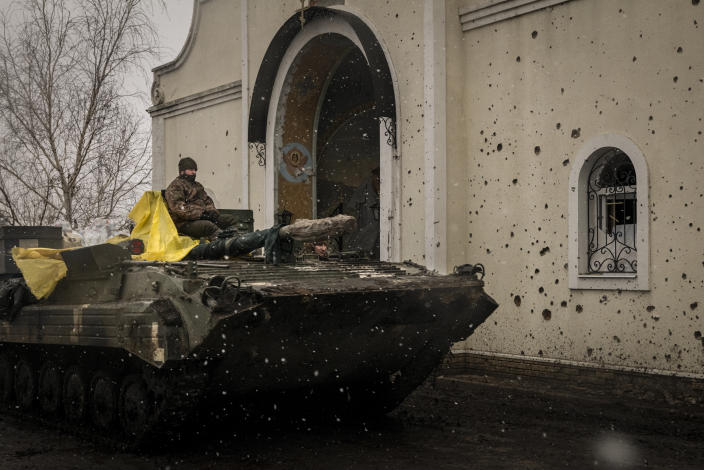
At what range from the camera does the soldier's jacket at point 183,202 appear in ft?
26.2

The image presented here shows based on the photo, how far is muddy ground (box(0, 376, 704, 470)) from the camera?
599 cm

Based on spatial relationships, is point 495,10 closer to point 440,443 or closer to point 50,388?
point 440,443

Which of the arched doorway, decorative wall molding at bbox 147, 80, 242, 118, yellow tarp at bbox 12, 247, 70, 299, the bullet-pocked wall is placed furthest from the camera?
decorative wall molding at bbox 147, 80, 242, 118

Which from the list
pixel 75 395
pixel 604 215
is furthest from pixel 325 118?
pixel 75 395

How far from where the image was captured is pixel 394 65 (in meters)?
11.2

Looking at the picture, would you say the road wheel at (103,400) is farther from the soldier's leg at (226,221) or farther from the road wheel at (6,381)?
the soldier's leg at (226,221)

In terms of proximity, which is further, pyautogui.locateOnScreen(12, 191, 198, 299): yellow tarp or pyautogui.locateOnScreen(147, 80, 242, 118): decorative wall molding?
pyautogui.locateOnScreen(147, 80, 242, 118): decorative wall molding

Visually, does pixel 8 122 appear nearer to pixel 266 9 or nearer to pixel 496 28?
pixel 266 9

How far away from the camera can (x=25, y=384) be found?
27.3 feet

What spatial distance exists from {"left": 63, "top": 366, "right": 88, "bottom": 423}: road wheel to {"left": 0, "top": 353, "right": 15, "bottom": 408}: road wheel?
1.37 m

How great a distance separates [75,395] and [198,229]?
6.01 feet

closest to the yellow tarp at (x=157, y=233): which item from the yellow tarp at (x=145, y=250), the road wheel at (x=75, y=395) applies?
the yellow tarp at (x=145, y=250)

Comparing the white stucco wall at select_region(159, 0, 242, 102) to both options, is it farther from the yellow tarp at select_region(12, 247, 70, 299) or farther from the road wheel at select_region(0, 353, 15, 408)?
the yellow tarp at select_region(12, 247, 70, 299)

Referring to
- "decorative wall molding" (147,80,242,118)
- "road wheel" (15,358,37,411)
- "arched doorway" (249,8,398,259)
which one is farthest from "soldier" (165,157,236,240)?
"decorative wall molding" (147,80,242,118)
